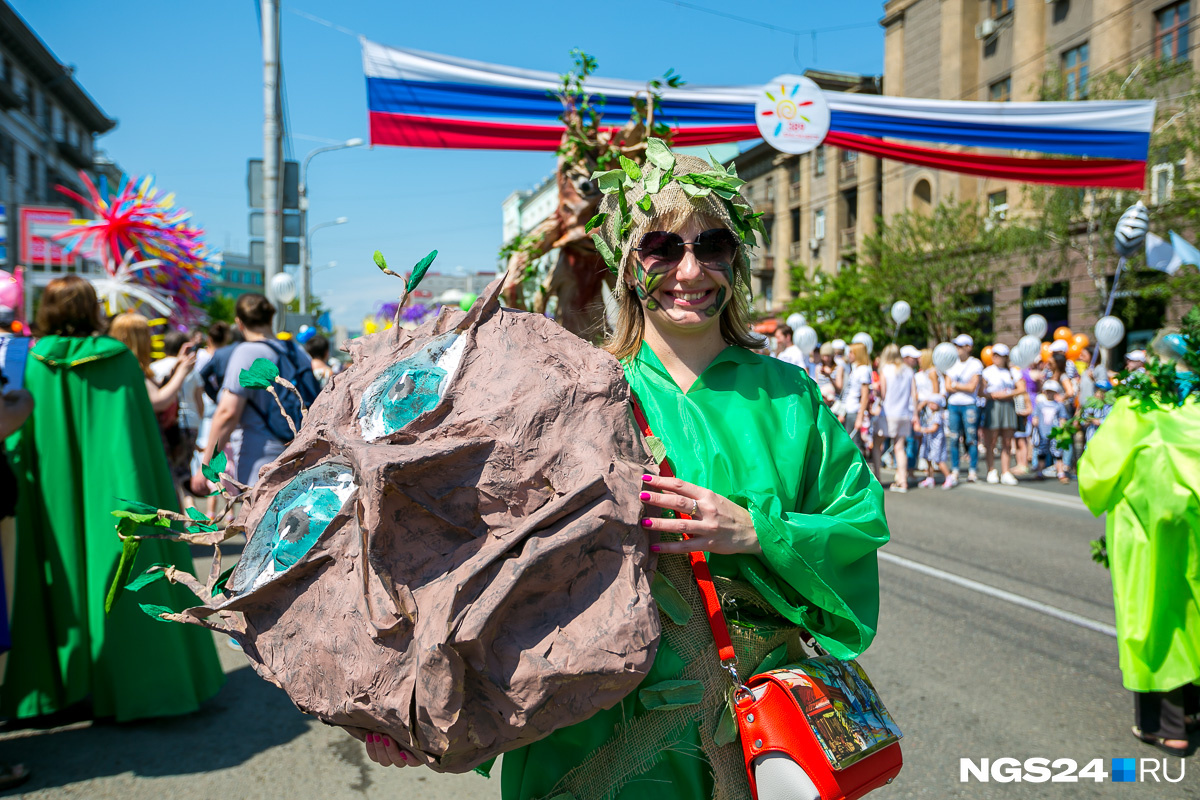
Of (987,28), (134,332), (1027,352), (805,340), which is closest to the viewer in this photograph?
(134,332)

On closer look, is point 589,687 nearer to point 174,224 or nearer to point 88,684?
point 88,684

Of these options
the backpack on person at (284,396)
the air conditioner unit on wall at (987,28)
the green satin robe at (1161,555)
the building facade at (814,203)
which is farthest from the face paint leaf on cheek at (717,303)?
the building facade at (814,203)

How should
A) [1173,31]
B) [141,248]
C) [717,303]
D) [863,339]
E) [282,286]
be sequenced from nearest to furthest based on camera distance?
1. [717,303]
2. [141,248]
3. [282,286]
4. [863,339]
5. [1173,31]

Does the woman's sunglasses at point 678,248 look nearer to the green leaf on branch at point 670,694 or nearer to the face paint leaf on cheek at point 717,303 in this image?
the face paint leaf on cheek at point 717,303

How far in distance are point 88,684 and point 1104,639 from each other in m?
5.29

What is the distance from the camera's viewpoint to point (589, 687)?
46.5 inches

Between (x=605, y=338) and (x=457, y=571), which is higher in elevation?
(x=605, y=338)

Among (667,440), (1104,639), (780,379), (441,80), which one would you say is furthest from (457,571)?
(1104,639)

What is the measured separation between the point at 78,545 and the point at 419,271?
9.21ft

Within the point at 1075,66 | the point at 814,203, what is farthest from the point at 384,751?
the point at 814,203

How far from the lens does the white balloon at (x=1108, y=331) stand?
13.2 meters

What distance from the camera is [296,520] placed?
A: 1.28m

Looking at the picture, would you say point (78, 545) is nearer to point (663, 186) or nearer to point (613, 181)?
point (613, 181)

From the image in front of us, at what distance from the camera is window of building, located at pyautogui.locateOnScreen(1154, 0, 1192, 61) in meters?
19.4
